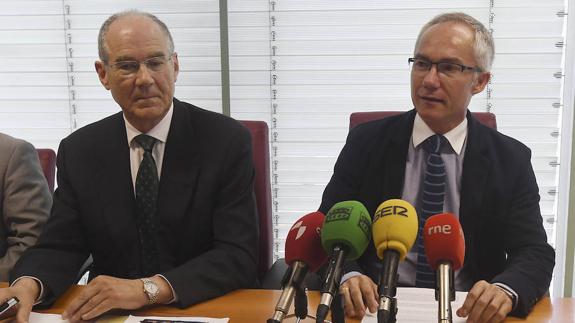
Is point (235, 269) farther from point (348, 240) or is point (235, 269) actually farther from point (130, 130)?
point (348, 240)

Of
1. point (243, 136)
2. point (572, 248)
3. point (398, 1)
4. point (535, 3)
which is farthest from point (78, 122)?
point (572, 248)

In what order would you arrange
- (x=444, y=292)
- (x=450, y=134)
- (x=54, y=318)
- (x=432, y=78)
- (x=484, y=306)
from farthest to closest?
(x=450, y=134)
(x=432, y=78)
(x=54, y=318)
(x=484, y=306)
(x=444, y=292)

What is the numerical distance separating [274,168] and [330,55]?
692 millimetres

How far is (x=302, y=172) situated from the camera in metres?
3.15

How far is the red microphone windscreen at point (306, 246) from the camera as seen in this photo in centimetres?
104

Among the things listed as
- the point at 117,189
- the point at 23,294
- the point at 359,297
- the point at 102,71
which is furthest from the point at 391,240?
the point at 102,71

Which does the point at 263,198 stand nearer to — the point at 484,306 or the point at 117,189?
the point at 117,189

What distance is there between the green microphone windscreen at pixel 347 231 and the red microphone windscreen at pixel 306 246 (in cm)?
3

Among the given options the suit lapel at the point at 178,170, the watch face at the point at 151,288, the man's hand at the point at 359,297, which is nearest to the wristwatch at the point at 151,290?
the watch face at the point at 151,288

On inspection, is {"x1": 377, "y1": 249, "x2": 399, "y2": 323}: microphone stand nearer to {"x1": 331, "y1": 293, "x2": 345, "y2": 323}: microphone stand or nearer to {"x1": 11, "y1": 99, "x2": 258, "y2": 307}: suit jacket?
{"x1": 331, "y1": 293, "x2": 345, "y2": 323}: microphone stand

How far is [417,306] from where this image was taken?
1432mm

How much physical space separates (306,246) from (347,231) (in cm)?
9

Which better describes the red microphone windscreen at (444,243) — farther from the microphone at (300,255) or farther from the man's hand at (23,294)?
the man's hand at (23,294)

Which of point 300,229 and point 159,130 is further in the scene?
point 159,130
